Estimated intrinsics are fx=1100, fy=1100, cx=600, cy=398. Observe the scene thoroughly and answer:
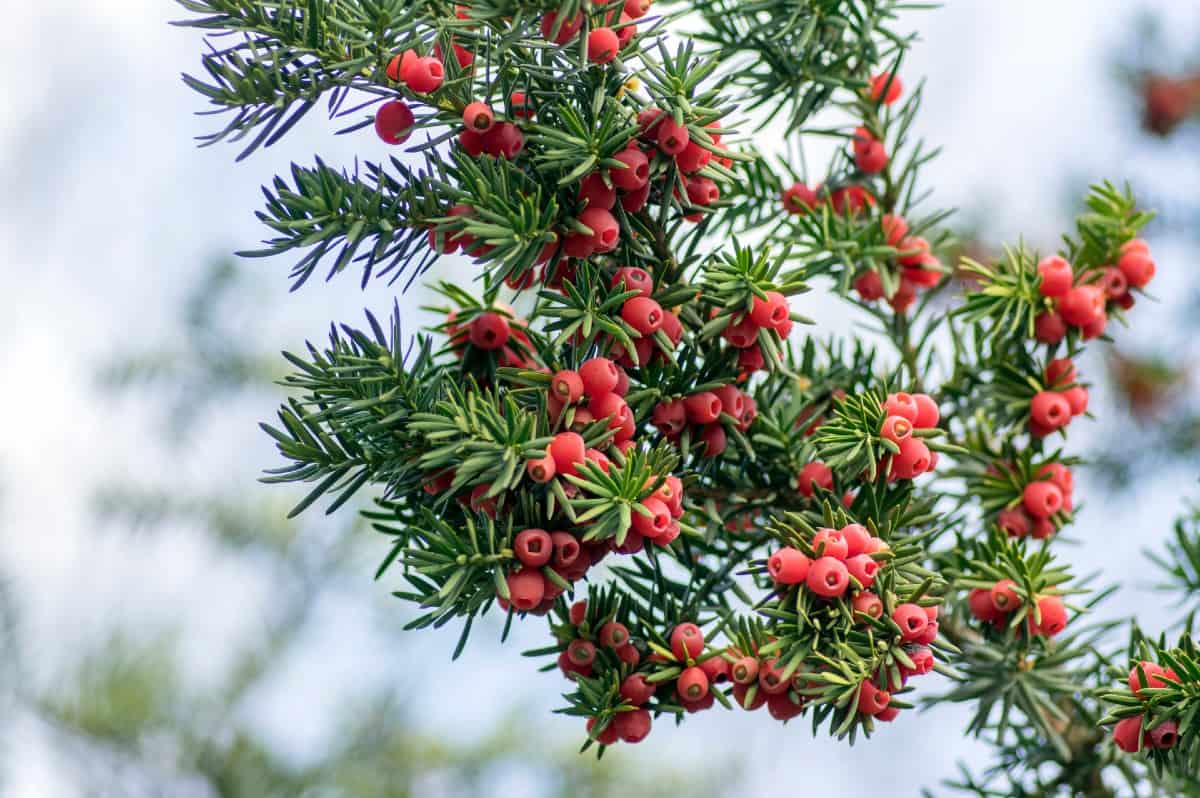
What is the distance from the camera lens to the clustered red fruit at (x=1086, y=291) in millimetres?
552

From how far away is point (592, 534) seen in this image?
383 mm

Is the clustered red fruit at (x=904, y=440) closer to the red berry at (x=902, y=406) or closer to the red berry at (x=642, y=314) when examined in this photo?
the red berry at (x=902, y=406)

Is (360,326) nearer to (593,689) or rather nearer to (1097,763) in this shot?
(593,689)

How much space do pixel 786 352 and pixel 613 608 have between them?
190 millimetres

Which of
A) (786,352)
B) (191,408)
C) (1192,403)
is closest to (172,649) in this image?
(191,408)

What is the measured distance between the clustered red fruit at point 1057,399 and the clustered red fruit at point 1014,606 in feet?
0.30

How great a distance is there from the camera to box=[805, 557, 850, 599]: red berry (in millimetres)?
410

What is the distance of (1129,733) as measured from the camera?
45 cm

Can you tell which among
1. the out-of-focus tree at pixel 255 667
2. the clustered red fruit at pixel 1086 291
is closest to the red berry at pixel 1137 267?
the clustered red fruit at pixel 1086 291

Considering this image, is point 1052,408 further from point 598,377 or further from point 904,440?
point 598,377

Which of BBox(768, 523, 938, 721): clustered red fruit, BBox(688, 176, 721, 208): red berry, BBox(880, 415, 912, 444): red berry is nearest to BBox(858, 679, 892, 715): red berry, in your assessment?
BBox(768, 523, 938, 721): clustered red fruit

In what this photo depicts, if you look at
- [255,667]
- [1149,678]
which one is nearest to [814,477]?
[1149,678]

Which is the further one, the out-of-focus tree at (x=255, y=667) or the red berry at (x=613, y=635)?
the out-of-focus tree at (x=255, y=667)

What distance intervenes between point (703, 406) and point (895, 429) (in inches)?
3.1
